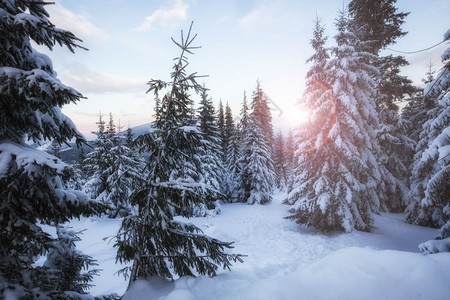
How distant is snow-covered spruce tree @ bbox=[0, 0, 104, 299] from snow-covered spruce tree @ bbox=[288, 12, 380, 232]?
39.6ft

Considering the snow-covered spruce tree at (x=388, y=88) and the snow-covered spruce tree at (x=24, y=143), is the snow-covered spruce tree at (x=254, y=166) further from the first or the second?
the snow-covered spruce tree at (x=24, y=143)

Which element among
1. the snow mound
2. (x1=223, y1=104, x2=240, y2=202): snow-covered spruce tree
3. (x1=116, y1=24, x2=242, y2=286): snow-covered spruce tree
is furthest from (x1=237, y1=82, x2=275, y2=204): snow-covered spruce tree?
the snow mound

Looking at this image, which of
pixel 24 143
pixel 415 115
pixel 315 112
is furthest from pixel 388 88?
pixel 24 143

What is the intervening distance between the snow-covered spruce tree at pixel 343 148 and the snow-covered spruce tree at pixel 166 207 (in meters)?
9.94

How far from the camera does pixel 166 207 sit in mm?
4016

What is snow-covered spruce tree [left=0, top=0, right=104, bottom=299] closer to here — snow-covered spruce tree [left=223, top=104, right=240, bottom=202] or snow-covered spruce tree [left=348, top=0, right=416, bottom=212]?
snow-covered spruce tree [left=348, top=0, right=416, bottom=212]

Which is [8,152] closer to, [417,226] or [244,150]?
[417,226]

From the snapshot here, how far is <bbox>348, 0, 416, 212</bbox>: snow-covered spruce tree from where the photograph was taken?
14.3m

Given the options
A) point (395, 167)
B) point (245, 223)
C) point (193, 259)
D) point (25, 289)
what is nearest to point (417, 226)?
point (395, 167)

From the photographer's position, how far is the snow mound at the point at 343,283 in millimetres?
2447

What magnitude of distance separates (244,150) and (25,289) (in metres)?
24.1

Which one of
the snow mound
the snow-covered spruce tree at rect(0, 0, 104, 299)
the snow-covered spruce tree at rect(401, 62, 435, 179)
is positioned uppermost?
the snow-covered spruce tree at rect(401, 62, 435, 179)

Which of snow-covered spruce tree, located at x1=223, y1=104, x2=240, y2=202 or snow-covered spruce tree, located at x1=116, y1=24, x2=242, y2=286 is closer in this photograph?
snow-covered spruce tree, located at x1=116, y1=24, x2=242, y2=286

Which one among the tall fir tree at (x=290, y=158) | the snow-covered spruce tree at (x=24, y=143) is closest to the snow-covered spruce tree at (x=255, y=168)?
the tall fir tree at (x=290, y=158)
